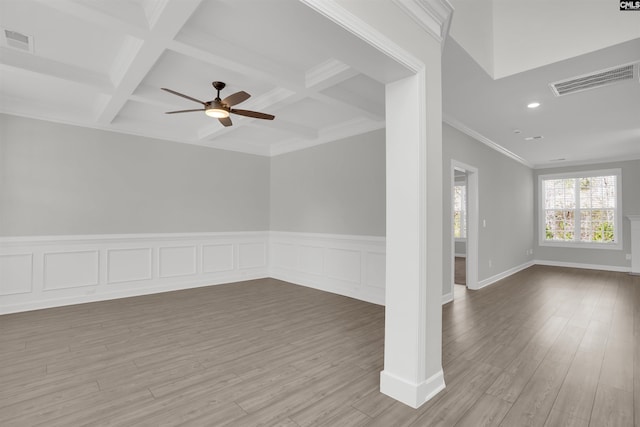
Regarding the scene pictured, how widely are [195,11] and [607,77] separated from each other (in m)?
4.12

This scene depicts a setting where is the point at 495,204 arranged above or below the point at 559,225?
above

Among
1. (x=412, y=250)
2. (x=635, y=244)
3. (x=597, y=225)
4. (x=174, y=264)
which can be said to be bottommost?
(x=174, y=264)

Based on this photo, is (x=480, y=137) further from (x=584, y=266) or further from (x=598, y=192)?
(x=584, y=266)

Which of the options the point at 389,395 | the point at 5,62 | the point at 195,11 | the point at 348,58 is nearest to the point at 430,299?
the point at 389,395

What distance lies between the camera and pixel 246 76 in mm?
3408

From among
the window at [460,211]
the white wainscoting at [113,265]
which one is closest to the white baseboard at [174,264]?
the white wainscoting at [113,265]

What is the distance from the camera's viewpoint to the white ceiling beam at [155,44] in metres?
2.18

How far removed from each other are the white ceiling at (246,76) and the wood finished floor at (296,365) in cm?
234

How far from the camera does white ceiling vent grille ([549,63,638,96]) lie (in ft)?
10.4

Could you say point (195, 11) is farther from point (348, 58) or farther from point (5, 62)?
point (5, 62)

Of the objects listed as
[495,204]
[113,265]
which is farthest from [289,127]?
[495,204]

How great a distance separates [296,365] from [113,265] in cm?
377

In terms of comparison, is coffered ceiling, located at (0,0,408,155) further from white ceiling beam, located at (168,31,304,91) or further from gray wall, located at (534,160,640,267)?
gray wall, located at (534,160,640,267)

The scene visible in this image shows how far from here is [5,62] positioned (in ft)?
9.61
